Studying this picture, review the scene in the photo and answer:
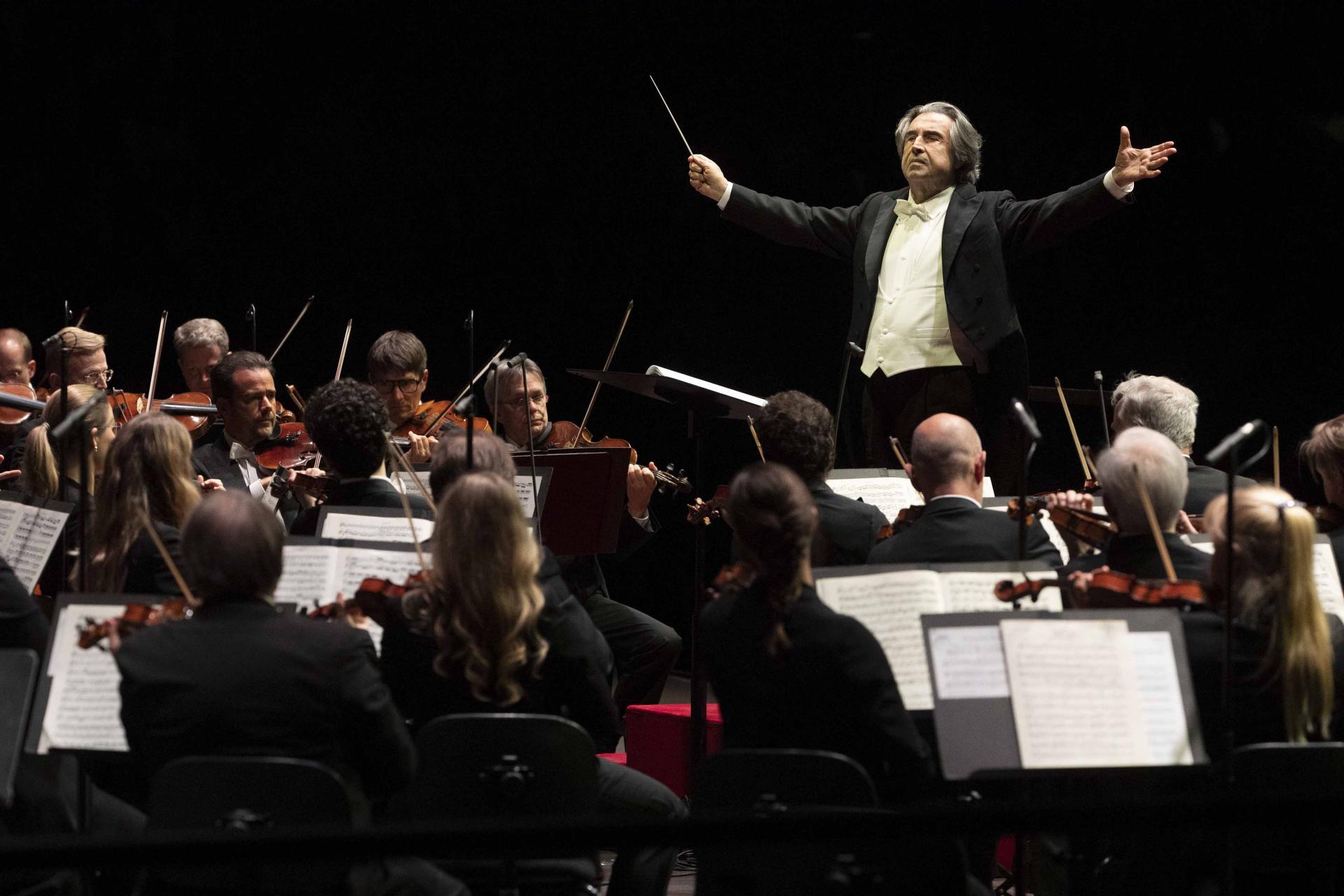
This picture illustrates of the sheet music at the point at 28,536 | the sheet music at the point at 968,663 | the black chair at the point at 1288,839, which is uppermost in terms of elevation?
the sheet music at the point at 28,536

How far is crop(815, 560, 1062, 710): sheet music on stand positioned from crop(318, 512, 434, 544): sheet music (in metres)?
0.93

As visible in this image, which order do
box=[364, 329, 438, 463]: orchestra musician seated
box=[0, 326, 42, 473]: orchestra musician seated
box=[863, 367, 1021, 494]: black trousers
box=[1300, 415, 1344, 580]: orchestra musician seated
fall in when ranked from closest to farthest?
box=[1300, 415, 1344, 580]: orchestra musician seated < box=[863, 367, 1021, 494]: black trousers < box=[364, 329, 438, 463]: orchestra musician seated < box=[0, 326, 42, 473]: orchestra musician seated

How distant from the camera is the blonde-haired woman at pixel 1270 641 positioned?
2639mm

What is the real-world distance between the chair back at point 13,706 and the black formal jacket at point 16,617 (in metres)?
0.51

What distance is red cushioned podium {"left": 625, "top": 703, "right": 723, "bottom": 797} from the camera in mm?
4336

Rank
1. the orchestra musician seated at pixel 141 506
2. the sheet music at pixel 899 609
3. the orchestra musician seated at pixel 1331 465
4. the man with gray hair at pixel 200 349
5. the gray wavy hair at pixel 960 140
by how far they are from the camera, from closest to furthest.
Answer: the sheet music at pixel 899 609 < the orchestra musician seated at pixel 141 506 < the orchestra musician seated at pixel 1331 465 < the gray wavy hair at pixel 960 140 < the man with gray hair at pixel 200 349

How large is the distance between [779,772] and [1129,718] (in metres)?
0.59

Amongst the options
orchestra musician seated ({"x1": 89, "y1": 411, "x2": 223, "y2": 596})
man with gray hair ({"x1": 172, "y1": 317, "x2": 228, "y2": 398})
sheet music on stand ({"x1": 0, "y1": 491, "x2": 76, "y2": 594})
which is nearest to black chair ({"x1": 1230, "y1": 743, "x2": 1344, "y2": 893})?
orchestra musician seated ({"x1": 89, "y1": 411, "x2": 223, "y2": 596})

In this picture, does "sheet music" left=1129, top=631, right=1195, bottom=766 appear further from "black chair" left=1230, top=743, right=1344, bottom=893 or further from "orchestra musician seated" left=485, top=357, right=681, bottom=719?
"orchestra musician seated" left=485, top=357, right=681, bottom=719

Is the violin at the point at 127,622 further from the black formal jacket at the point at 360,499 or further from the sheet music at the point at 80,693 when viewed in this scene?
the black formal jacket at the point at 360,499

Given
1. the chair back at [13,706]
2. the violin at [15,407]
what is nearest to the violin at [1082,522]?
the chair back at [13,706]

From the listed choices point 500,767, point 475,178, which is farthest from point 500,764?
point 475,178

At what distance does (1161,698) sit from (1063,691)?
18 centimetres

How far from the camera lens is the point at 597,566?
4.85m
